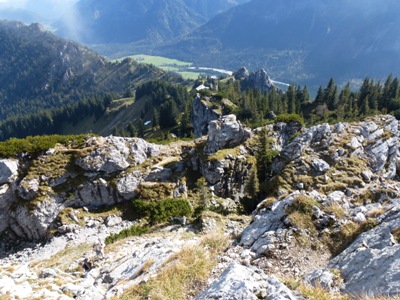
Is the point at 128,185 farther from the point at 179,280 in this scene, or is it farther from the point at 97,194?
the point at 179,280

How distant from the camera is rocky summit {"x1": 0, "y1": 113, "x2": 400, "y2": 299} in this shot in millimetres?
13648

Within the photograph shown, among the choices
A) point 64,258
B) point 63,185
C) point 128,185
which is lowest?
point 64,258

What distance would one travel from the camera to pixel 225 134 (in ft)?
165

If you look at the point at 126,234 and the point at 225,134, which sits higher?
the point at 225,134

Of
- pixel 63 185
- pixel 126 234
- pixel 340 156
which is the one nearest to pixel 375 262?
pixel 126 234

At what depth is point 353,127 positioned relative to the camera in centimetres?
5034

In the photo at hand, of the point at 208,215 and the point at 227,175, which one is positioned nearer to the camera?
the point at 208,215

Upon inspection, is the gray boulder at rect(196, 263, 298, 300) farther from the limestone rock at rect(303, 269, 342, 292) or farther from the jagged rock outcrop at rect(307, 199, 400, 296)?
the jagged rock outcrop at rect(307, 199, 400, 296)

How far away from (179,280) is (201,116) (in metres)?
103

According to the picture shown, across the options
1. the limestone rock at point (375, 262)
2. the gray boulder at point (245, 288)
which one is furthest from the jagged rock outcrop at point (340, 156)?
the gray boulder at point (245, 288)

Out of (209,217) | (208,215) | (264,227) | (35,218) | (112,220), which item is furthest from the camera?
(112,220)

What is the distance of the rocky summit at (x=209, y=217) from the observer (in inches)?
537

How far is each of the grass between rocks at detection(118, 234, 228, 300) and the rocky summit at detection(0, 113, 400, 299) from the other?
0.22ft

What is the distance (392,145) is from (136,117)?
6055 inches
